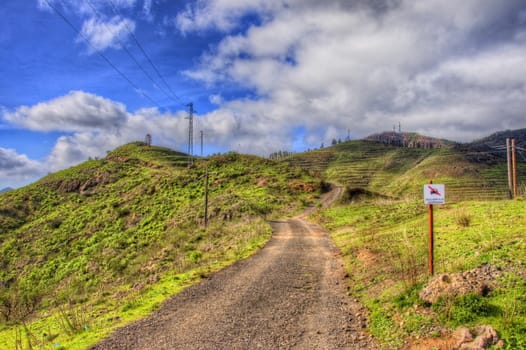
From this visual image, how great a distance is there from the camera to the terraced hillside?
8925 centimetres

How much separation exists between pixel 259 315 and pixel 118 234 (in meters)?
35.2

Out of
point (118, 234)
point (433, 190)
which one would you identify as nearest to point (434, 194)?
point (433, 190)

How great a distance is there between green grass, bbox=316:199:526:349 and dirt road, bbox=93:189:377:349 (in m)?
0.68

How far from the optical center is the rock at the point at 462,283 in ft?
22.1

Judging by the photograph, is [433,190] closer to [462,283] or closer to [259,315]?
[462,283]

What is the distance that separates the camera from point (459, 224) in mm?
14656

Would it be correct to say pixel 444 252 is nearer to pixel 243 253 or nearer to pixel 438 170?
pixel 243 253

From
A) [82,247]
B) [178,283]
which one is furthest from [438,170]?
[178,283]

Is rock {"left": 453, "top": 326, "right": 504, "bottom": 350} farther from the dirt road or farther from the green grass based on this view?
the dirt road

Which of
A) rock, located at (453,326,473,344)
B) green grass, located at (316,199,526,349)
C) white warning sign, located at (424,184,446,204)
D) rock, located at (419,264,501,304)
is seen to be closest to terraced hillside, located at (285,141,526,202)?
green grass, located at (316,199,526,349)

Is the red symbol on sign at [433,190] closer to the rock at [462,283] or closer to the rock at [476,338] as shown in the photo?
the rock at [462,283]

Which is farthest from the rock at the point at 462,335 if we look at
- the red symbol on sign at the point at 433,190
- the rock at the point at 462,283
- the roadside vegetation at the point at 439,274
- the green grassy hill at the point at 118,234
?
the green grassy hill at the point at 118,234

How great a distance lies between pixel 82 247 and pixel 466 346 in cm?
4085

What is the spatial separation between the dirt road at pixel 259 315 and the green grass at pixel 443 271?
68cm
